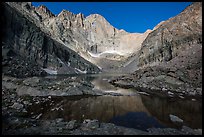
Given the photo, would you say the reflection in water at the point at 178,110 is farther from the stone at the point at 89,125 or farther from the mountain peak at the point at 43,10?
the mountain peak at the point at 43,10

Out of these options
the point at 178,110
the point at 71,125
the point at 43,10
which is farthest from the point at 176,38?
the point at 43,10

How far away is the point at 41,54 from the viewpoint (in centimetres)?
10181

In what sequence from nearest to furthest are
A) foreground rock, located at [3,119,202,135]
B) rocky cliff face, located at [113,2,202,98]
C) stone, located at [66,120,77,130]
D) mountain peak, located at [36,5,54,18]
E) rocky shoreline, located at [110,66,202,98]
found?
foreground rock, located at [3,119,202,135]
stone, located at [66,120,77,130]
rocky shoreline, located at [110,66,202,98]
rocky cliff face, located at [113,2,202,98]
mountain peak, located at [36,5,54,18]

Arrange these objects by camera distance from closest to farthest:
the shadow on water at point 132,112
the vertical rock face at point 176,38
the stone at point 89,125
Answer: the stone at point 89,125 → the shadow on water at point 132,112 → the vertical rock face at point 176,38

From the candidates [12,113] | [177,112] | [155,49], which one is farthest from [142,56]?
[12,113]

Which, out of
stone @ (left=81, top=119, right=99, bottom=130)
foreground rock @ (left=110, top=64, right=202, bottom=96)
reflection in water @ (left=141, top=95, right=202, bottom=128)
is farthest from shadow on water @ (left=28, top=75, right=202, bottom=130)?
foreground rock @ (left=110, top=64, right=202, bottom=96)

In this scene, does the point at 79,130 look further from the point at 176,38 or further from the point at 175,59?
the point at 176,38

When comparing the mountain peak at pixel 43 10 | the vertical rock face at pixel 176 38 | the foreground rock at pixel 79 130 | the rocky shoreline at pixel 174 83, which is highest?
the mountain peak at pixel 43 10

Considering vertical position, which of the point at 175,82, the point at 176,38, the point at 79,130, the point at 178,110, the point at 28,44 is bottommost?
the point at 79,130

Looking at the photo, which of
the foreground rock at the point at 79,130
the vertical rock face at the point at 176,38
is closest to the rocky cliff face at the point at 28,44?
the vertical rock face at the point at 176,38

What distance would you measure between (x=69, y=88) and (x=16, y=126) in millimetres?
16990

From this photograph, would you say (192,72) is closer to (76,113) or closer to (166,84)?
(166,84)

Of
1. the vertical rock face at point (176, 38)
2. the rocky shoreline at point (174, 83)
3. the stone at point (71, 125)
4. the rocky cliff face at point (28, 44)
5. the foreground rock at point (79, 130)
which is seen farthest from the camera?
the rocky cliff face at point (28, 44)

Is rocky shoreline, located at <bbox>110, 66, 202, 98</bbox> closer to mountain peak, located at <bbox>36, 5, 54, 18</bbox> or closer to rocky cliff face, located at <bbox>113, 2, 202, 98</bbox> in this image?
rocky cliff face, located at <bbox>113, 2, 202, 98</bbox>
